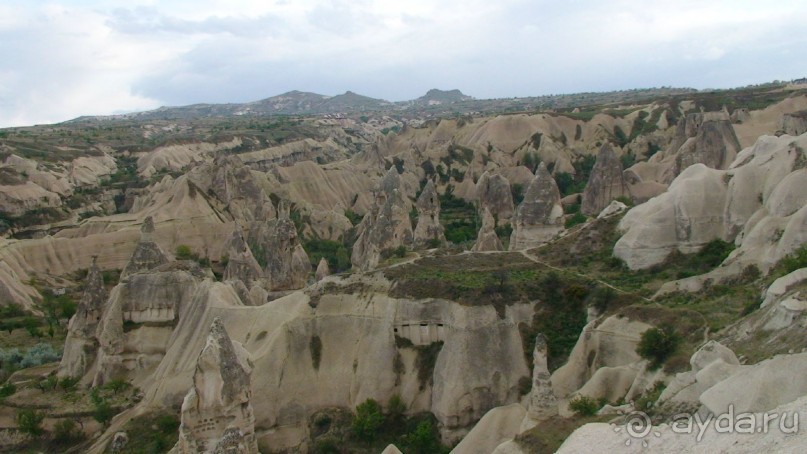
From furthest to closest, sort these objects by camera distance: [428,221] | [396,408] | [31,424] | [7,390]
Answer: [428,221] < [7,390] < [31,424] < [396,408]

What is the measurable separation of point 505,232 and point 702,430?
4821 centimetres

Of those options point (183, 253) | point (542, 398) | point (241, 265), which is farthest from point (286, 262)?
point (542, 398)

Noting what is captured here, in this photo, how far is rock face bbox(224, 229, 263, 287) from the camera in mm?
47000

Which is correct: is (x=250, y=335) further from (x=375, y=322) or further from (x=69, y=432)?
(x=69, y=432)

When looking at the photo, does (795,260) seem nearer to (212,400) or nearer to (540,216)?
(540,216)

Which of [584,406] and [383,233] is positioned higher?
[383,233]

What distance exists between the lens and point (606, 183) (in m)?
58.9

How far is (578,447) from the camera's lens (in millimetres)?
13141

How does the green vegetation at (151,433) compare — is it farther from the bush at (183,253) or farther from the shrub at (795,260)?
the bush at (183,253)

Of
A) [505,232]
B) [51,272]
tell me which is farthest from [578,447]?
[51,272]

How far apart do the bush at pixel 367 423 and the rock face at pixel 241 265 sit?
21315mm

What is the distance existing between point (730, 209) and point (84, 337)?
103 ft

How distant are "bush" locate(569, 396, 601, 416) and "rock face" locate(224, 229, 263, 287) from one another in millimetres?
29832

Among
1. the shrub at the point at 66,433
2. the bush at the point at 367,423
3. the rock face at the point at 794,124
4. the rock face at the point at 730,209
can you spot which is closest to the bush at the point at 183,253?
the shrub at the point at 66,433
